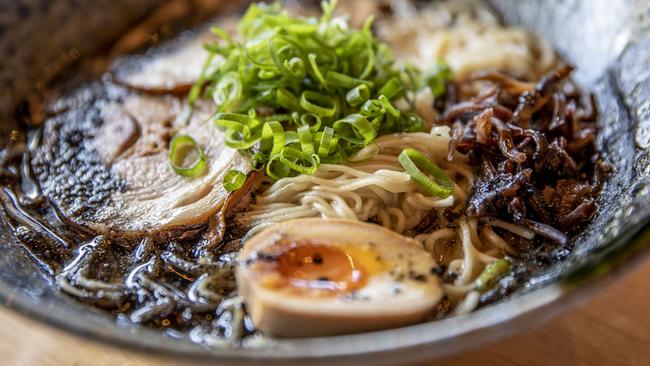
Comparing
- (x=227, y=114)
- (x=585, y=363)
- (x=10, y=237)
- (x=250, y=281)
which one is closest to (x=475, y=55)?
(x=227, y=114)

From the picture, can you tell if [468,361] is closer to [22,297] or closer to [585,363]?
[585,363]

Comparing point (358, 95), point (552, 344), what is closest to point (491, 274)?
point (552, 344)

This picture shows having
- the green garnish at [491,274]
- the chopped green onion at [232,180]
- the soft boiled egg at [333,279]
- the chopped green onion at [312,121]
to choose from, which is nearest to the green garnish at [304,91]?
the chopped green onion at [312,121]

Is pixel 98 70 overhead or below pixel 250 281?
below

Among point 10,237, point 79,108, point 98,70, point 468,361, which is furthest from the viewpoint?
point 98,70

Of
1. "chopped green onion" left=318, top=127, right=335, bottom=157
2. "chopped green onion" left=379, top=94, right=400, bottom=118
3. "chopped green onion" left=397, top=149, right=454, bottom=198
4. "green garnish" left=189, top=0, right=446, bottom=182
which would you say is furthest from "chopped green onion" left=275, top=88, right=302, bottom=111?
"chopped green onion" left=397, top=149, right=454, bottom=198

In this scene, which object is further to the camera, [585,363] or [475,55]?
[475,55]

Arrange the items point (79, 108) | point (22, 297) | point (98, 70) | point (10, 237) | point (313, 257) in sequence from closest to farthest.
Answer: point (22, 297) → point (313, 257) → point (10, 237) → point (79, 108) → point (98, 70)

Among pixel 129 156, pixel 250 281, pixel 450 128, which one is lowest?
pixel 129 156

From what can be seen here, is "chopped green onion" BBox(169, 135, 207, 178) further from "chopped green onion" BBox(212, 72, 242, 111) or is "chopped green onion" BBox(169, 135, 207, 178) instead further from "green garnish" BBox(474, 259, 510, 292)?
"green garnish" BBox(474, 259, 510, 292)
